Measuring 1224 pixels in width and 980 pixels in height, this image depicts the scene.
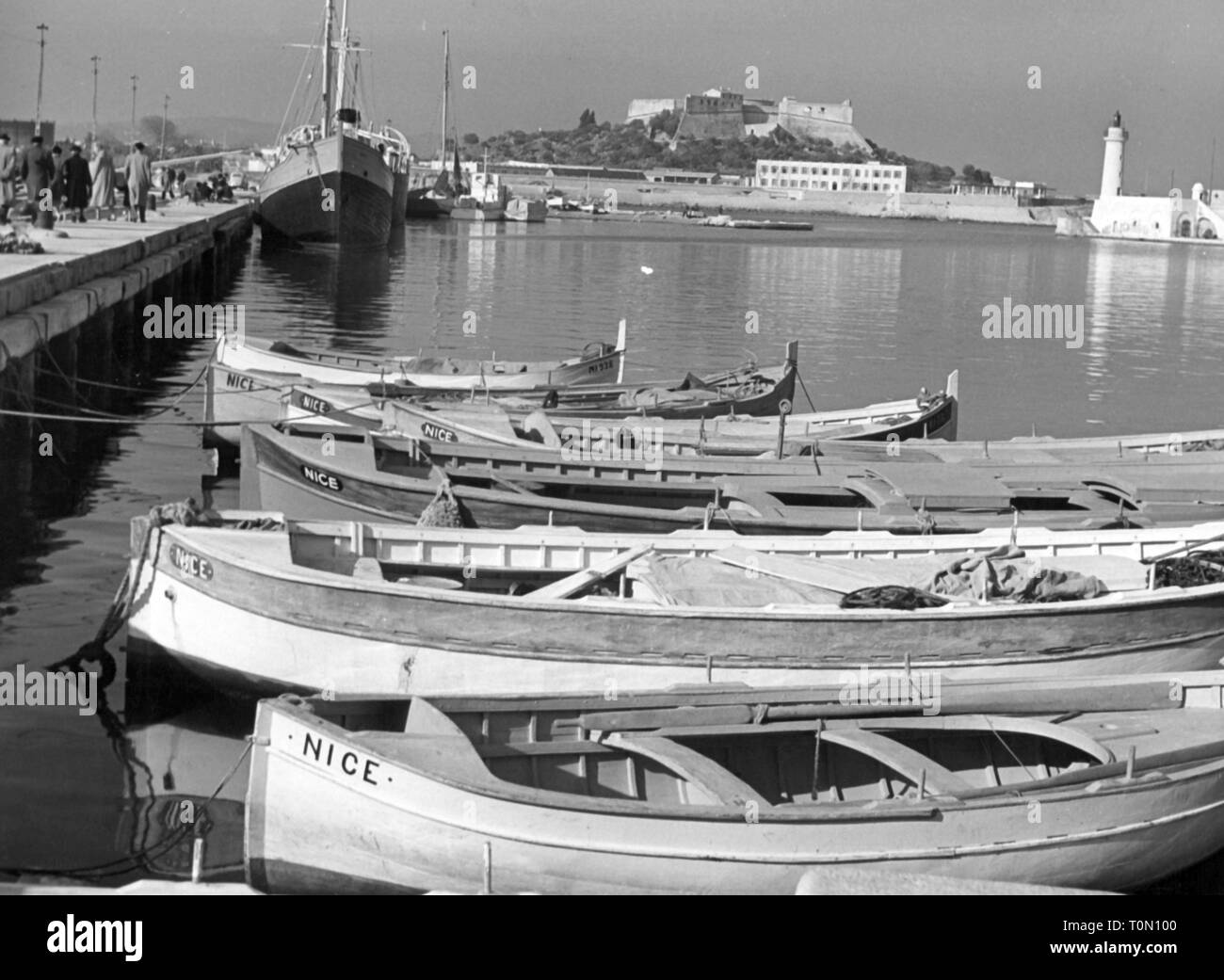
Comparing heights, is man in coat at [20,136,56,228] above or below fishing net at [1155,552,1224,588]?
above

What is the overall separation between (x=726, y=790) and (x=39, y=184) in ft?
79.6

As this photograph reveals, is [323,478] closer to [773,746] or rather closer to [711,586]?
[711,586]

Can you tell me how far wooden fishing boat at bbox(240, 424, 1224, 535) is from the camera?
12820 mm

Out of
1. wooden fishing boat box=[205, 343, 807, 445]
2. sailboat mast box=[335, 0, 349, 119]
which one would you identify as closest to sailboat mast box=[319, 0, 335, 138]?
sailboat mast box=[335, 0, 349, 119]

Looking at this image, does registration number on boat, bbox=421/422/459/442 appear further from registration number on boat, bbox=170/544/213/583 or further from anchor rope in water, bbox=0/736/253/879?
anchor rope in water, bbox=0/736/253/879

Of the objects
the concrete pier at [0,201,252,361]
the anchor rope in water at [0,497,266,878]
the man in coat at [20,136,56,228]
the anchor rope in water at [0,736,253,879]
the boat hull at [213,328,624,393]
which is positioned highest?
the man in coat at [20,136,56,228]

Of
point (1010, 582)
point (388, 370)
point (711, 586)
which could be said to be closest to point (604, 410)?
point (388, 370)

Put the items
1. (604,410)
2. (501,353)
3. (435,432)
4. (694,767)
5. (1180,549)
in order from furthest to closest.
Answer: (501,353) < (604,410) < (435,432) < (1180,549) < (694,767)

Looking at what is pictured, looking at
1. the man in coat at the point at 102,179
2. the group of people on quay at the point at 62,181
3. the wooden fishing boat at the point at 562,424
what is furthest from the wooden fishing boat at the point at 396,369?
the man in coat at the point at 102,179

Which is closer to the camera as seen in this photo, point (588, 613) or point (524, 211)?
point (588, 613)

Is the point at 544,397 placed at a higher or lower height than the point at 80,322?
lower

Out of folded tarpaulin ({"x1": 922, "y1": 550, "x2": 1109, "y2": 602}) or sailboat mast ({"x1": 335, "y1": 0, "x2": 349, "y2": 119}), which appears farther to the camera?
sailboat mast ({"x1": 335, "y1": 0, "x2": 349, "y2": 119})

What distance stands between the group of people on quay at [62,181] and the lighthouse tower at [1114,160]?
474ft

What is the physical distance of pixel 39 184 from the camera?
92.4 feet
